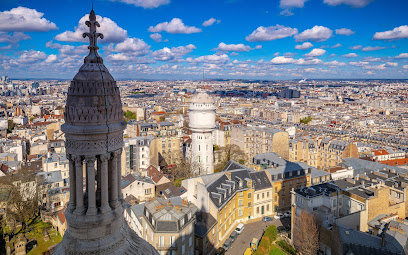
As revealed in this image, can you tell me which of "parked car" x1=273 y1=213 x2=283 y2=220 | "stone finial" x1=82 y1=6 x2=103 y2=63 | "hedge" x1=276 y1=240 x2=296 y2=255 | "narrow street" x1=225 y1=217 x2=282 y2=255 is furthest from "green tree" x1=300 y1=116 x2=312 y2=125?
"stone finial" x1=82 y1=6 x2=103 y2=63

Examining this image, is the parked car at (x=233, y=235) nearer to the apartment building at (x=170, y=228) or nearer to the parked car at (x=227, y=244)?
the parked car at (x=227, y=244)

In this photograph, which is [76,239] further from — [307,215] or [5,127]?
[5,127]

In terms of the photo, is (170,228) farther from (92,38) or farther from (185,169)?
(185,169)

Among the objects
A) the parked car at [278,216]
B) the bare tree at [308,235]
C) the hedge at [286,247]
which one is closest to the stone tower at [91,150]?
the bare tree at [308,235]

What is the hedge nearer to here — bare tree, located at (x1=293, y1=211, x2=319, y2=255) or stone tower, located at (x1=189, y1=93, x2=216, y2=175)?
bare tree, located at (x1=293, y1=211, x2=319, y2=255)

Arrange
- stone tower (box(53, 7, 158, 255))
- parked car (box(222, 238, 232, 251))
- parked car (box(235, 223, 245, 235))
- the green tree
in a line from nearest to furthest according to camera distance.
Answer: stone tower (box(53, 7, 158, 255))
parked car (box(222, 238, 232, 251))
parked car (box(235, 223, 245, 235))
the green tree

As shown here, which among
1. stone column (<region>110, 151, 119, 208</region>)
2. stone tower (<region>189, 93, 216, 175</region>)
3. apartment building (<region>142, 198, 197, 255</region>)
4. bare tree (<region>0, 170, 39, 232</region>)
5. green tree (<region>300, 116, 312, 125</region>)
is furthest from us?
green tree (<region>300, 116, 312, 125</region>)

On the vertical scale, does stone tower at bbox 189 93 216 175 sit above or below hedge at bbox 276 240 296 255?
above
